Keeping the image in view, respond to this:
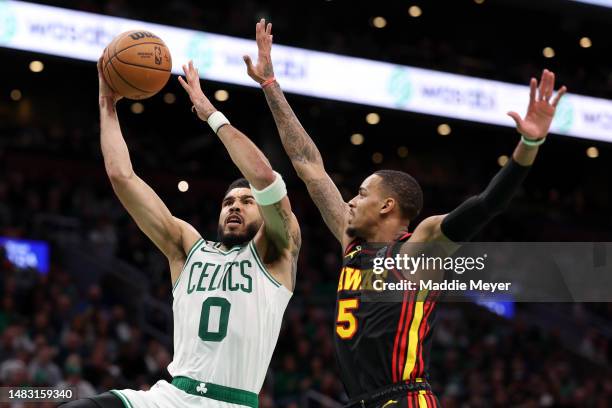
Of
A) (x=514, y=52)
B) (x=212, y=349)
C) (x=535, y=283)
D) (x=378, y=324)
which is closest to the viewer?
(x=378, y=324)

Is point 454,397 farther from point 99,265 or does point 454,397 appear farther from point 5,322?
point 5,322

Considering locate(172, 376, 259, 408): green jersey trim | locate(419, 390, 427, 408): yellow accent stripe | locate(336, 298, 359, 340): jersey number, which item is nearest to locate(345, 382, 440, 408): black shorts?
locate(419, 390, 427, 408): yellow accent stripe

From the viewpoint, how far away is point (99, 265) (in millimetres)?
16266

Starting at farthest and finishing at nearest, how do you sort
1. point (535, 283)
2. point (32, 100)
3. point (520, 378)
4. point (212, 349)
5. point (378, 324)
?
point (32, 100), point (520, 378), point (535, 283), point (212, 349), point (378, 324)

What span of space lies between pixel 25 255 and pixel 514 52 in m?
14.8

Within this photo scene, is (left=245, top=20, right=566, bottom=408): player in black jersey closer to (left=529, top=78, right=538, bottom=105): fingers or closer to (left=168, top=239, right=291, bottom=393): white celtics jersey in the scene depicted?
(left=529, top=78, right=538, bottom=105): fingers

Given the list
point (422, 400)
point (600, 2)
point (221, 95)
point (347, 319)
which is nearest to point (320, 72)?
point (221, 95)

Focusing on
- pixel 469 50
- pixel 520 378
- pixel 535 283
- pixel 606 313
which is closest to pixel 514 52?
pixel 469 50

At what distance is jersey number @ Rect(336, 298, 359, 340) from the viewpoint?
518cm

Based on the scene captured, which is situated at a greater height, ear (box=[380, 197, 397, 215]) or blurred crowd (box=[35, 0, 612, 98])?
blurred crowd (box=[35, 0, 612, 98])

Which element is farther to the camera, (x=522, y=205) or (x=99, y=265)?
(x=522, y=205)

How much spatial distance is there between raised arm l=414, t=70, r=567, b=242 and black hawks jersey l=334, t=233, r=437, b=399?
22.1 inches

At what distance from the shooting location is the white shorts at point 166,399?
5379mm

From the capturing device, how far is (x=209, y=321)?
18.5ft
